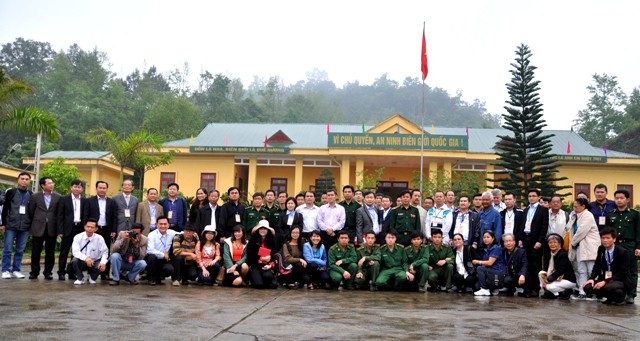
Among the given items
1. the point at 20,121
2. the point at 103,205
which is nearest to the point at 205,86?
the point at 20,121

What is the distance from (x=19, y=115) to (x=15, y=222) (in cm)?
629

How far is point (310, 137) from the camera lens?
27.0m

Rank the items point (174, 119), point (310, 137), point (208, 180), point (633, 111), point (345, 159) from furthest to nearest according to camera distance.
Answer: point (633, 111) < point (174, 119) < point (310, 137) < point (208, 180) < point (345, 159)

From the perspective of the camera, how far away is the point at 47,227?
8.73 metres

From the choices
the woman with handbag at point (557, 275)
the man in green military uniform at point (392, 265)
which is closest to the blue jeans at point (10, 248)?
the man in green military uniform at point (392, 265)

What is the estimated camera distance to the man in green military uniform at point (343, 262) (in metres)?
8.69

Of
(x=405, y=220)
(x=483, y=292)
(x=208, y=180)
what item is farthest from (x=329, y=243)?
(x=208, y=180)

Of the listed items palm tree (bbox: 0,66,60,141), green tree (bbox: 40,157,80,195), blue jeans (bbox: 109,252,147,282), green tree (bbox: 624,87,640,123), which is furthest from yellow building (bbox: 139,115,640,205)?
green tree (bbox: 624,87,640,123)

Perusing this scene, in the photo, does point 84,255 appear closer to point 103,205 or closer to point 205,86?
point 103,205

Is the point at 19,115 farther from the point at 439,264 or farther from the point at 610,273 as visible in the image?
the point at 610,273

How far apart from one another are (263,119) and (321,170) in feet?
77.7

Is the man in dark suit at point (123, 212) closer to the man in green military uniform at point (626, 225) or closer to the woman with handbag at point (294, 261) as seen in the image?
the woman with handbag at point (294, 261)

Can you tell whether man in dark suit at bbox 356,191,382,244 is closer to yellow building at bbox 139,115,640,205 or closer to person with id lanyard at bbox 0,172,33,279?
person with id lanyard at bbox 0,172,33,279

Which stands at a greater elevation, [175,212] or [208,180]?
[208,180]
